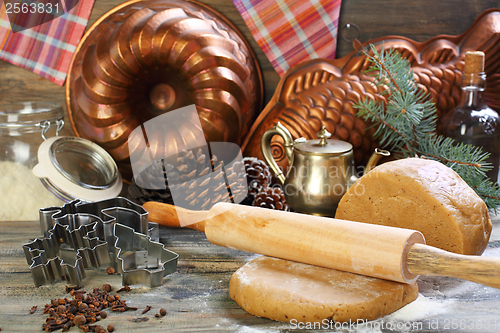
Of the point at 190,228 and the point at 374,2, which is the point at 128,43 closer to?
the point at 190,228

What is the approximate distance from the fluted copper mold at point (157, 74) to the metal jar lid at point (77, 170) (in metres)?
0.06

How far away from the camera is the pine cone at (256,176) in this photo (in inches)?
35.7

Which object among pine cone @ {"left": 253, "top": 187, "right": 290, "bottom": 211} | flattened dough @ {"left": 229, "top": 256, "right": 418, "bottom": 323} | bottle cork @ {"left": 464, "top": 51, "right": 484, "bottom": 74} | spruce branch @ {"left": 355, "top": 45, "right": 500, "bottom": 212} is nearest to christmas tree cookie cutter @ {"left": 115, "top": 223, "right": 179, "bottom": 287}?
flattened dough @ {"left": 229, "top": 256, "right": 418, "bottom": 323}

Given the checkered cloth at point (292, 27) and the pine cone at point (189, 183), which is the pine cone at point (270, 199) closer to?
the pine cone at point (189, 183)

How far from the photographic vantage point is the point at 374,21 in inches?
41.6

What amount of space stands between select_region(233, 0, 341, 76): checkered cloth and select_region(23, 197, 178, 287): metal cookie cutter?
562 mm

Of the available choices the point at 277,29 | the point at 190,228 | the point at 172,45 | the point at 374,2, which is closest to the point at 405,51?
the point at 374,2

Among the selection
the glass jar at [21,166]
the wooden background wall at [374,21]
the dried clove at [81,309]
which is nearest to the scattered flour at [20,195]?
the glass jar at [21,166]

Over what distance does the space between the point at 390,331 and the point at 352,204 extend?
237mm

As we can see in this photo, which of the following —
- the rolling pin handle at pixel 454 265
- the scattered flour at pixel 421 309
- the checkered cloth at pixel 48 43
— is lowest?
the scattered flour at pixel 421 309

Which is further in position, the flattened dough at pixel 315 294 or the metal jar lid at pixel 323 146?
the metal jar lid at pixel 323 146

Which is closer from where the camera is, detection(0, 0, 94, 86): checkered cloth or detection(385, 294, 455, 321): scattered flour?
detection(385, 294, 455, 321): scattered flour

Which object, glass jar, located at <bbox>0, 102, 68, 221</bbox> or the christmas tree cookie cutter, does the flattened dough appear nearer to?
the christmas tree cookie cutter

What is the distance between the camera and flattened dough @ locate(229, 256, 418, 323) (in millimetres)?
504
